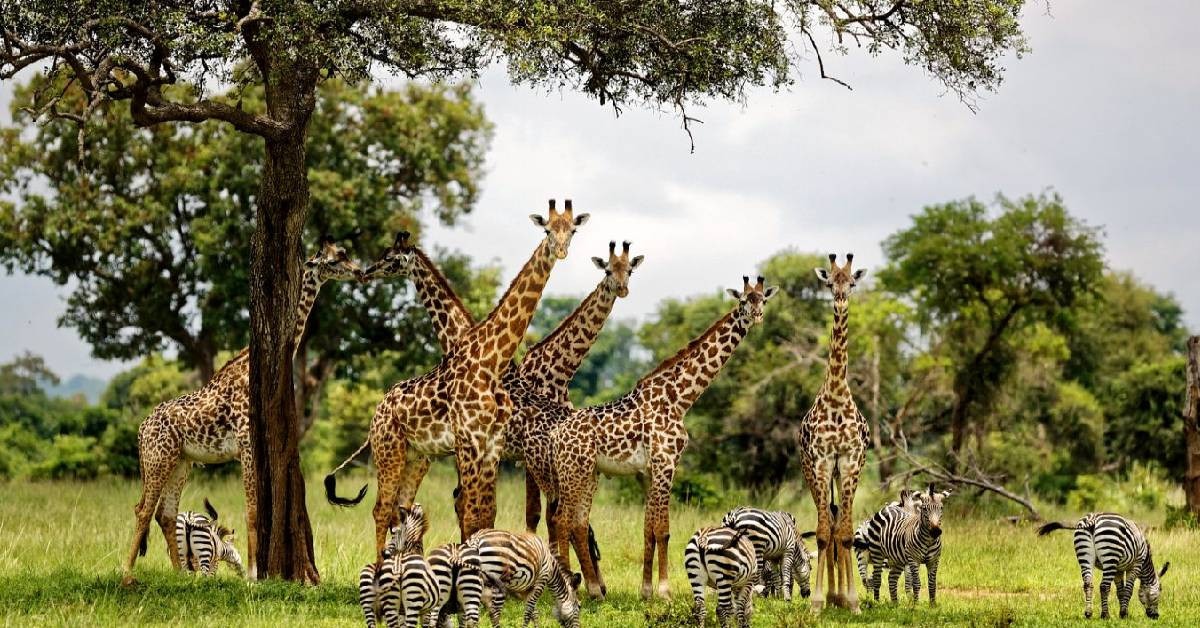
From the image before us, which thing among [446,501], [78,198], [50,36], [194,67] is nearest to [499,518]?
[446,501]

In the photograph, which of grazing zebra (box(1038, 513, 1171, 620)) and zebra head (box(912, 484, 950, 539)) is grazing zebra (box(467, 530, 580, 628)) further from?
grazing zebra (box(1038, 513, 1171, 620))

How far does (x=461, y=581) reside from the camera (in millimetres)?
9977

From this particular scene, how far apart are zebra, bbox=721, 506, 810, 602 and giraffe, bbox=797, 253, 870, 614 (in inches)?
15.3

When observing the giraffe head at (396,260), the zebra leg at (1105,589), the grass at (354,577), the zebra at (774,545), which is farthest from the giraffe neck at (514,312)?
the zebra leg at (1105,589)

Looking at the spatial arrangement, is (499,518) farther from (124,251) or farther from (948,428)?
(948,428)

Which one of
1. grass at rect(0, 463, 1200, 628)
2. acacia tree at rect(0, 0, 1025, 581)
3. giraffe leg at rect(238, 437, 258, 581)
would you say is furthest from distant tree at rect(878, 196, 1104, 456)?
giraffe leg at rect(238, 437, 258, 581)

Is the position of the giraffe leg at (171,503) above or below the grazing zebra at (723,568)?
above

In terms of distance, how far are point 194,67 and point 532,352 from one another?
4976 mm

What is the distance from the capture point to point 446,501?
25672mm

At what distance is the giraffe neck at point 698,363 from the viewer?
42.5 feet

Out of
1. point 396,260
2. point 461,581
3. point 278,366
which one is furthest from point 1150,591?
point 278,366

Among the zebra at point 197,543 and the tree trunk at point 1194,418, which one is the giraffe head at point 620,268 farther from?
the tree trunk at point 1194,418

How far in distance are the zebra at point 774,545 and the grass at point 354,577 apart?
1.32 ft

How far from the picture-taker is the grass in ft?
39.0
